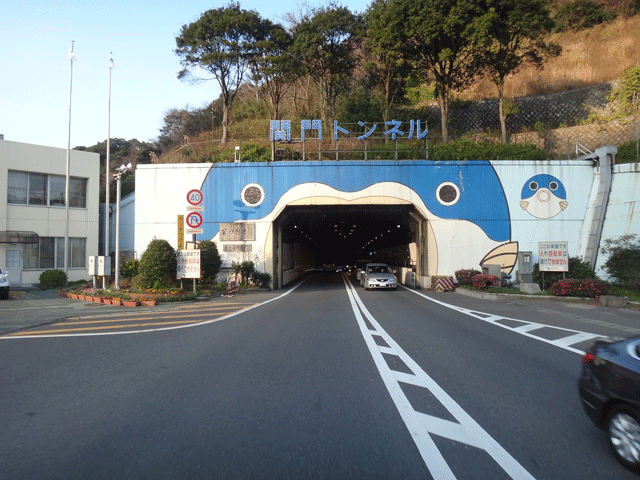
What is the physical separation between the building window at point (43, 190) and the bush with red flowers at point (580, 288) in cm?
2877

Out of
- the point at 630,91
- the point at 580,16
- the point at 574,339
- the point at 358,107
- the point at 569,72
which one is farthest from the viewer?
the point at 580,16

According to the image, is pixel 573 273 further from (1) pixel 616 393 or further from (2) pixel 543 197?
(1) pixel 616 393

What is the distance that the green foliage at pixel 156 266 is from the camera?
2347cm

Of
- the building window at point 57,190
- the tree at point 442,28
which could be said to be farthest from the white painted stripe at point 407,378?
the building window at point 57,190

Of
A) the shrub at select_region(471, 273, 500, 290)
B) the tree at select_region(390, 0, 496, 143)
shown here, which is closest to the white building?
the tree at select_region(390, 0, 496, 143)

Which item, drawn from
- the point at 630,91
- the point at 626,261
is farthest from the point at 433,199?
the point at 630,91

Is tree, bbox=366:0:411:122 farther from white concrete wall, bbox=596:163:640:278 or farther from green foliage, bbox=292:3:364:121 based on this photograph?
white concrete wall, bbox=596:163:640:278

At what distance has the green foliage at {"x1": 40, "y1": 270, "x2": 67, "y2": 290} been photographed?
94.3 ft

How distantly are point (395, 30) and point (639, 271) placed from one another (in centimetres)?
2037

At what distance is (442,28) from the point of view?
30906 millimetres

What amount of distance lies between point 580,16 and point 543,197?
3392 centimetres

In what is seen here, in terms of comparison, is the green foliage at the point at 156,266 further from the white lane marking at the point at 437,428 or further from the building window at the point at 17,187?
the white lane marking at the point at 437,428

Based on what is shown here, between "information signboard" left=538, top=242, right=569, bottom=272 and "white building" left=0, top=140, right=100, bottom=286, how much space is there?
2679cm

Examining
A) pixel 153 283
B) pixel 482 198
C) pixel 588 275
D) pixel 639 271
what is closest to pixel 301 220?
pixel 482 198
